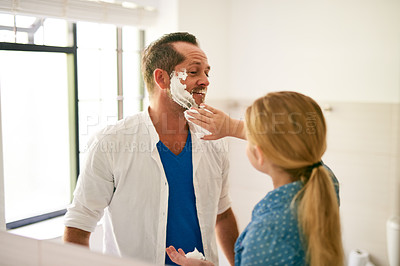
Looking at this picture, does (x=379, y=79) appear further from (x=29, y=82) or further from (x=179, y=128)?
(x=29, y=82)

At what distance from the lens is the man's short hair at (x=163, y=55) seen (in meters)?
0.72

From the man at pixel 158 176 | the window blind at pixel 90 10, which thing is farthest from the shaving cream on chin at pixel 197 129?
the window blind at pixel 90 10

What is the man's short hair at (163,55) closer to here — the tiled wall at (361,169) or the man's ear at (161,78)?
the man's ear at (161,78)

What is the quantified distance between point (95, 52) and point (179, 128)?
0.22 meters

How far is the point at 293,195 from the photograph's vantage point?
51 cm

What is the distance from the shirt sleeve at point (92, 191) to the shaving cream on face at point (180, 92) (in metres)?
0.17

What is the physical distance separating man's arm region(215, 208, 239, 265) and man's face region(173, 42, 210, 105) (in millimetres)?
282

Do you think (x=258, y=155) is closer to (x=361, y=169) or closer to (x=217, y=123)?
(x=217, y=123)

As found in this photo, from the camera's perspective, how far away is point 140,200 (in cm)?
75

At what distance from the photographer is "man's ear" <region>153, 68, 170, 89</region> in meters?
0.73

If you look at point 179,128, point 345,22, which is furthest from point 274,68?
point 179,128

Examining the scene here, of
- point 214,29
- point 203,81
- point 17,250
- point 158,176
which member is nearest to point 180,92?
point 203,81

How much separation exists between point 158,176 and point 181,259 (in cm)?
16

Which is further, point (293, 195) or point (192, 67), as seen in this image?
point (192, 67)
